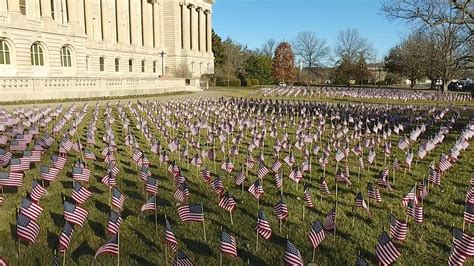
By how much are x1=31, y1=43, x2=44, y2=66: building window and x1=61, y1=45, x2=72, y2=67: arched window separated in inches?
116

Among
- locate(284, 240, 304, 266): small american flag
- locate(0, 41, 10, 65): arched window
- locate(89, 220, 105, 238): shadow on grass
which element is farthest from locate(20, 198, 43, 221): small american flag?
locate(0, 41, 10, 65): arched window

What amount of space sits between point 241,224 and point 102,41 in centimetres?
6046

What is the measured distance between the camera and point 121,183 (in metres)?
9.40

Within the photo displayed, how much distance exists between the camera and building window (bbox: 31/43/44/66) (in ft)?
140

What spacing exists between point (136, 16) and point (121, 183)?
6683 cm

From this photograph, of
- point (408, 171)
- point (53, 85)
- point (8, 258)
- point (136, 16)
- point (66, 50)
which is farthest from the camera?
point (136, 16)

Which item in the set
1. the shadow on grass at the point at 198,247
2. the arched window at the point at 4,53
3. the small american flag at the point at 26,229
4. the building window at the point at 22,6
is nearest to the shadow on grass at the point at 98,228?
the small american flag at the point at 26,229

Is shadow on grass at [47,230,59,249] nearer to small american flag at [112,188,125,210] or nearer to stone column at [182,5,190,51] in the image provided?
small american flag at [112,188,125,210]

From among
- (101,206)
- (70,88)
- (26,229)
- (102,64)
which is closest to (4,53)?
(70,88)

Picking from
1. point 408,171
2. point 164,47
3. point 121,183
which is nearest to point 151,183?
point 121,183

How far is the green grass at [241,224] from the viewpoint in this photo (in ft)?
19.5

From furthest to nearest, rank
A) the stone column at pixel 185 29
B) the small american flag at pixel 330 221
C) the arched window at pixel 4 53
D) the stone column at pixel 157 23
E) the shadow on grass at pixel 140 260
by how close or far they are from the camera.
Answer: the stone column at pixel 185 29 < the stone column at pixel 157 23 < the arched window at pixel 4 53 < the small american flag at pixel 330 221 < the shadow on grass at pixel 140 260

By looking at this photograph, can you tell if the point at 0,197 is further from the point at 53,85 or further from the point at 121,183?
the point at 53,85

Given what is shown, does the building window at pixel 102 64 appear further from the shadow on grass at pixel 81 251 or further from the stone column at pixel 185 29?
the shadow on grass at pixel 81 251
